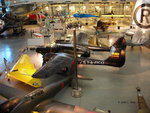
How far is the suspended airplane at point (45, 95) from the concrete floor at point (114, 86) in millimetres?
995

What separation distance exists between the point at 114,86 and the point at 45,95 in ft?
13.4

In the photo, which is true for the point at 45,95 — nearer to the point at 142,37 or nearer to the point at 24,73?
the point at 24,73

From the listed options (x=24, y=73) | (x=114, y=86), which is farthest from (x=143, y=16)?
(x=24, y=73)

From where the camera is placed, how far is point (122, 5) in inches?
1177

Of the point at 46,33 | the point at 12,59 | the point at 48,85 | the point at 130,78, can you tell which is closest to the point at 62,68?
the point at 48,85

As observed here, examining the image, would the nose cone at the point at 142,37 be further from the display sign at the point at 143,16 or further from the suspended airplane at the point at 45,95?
the suspended airplane at the point at 45,95

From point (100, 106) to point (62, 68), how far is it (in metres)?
2.55

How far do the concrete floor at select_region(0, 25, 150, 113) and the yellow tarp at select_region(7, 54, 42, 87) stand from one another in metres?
1.51

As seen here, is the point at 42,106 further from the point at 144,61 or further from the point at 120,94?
the point at 144,61

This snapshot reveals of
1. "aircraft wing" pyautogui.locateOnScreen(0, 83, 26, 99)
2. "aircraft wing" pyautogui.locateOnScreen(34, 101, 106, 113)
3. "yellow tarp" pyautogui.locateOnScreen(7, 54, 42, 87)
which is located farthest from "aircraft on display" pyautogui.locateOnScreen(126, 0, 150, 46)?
"aircraft wing" pyautogui.locateOnScreen(0, 83, 26, 99)

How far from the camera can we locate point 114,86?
9.09 m

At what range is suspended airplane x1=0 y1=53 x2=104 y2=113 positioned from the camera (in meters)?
6.13

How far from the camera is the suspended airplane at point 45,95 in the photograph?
6126mm

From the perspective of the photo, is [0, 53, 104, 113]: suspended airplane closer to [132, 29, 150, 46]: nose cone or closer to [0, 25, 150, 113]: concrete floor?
[0, 25, 150, 113]: concrete floor
